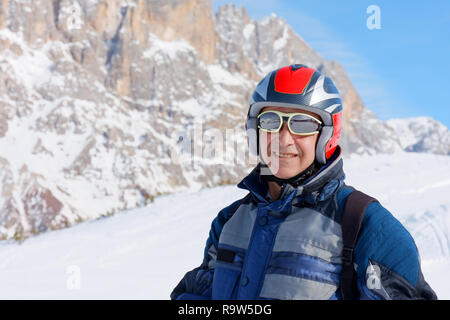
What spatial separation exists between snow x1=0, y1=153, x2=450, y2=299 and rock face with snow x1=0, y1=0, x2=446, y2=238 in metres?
106

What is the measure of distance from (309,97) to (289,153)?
0.35m

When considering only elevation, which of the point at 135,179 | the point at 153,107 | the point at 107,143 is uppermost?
the point at 153,107

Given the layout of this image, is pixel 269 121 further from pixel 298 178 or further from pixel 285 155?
pixel 298 178

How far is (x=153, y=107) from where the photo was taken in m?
175

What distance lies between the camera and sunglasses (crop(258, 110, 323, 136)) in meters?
2.65

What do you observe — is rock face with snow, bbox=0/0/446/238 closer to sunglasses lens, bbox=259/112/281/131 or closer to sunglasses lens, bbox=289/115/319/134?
sunglasses lens, bbox=259/112/281/131

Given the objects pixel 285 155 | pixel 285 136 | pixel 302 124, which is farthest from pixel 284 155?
pixel 302 124

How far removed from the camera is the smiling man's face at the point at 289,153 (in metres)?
2.64

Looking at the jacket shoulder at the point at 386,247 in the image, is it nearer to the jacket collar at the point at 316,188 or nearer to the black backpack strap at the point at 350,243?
the black backpack strap at the point at 350,243

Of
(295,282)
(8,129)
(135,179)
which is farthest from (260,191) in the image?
(8,129)

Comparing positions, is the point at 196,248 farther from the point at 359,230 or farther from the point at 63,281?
the point at 359,230

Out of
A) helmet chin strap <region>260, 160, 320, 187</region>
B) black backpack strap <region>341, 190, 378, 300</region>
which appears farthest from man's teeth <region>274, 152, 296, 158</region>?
black backpack strap <region>341, 190, 378, 300</region>

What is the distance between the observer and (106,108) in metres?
155
